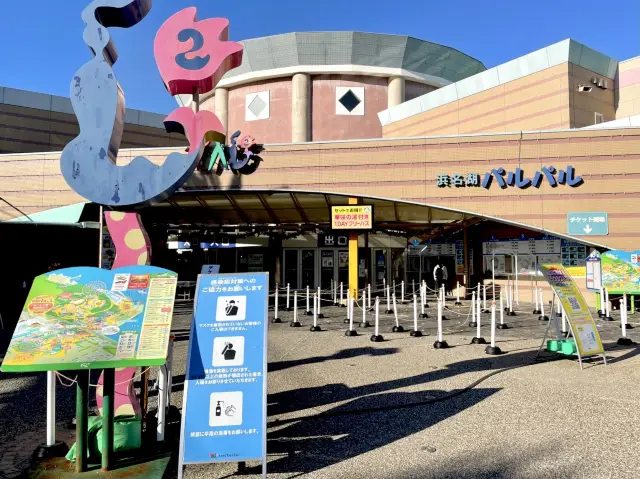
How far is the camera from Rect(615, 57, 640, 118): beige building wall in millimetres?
22750

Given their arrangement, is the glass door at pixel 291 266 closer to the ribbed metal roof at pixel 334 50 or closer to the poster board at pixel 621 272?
the ribbed metal roof at pixel 334 50

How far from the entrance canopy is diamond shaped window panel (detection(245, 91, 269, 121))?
7593 millimetres

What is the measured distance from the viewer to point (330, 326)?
48.2ft

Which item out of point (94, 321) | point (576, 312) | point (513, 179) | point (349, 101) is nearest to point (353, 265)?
point (513, 179)

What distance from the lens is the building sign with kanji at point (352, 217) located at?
1997 centimetres

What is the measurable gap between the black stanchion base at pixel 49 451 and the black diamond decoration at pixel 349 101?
26.3 metres

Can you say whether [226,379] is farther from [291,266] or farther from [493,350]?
[291,266]

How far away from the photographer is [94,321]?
180 inches

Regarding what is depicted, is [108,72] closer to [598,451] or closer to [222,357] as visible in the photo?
[222,357]

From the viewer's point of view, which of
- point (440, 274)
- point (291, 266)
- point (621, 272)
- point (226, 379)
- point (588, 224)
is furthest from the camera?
point (291, 266)

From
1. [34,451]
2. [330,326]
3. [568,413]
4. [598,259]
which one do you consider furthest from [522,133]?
[34,451]

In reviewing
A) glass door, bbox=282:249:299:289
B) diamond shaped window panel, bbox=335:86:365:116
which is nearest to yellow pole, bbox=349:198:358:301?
glass door, bbox=282:249:299:289

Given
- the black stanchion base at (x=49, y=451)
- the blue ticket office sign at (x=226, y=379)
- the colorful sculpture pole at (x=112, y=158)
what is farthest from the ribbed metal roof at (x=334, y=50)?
the black stanchion base at (x=49, y=451)

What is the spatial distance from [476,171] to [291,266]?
14153mm
